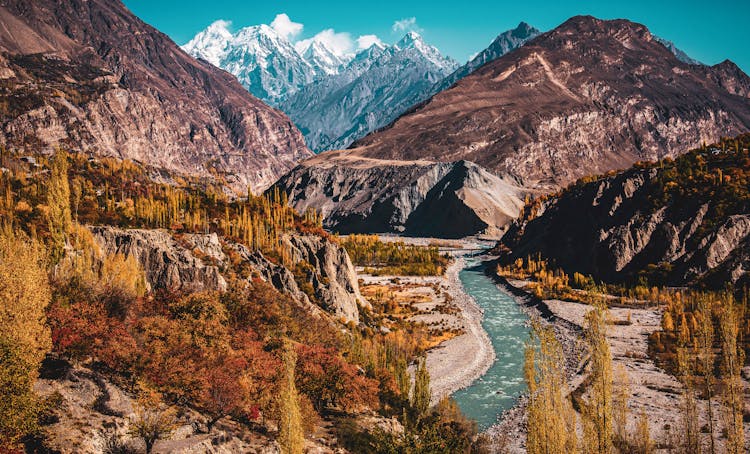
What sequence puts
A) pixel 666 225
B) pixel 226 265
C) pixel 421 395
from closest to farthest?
pixel 421 395, pixel 226 265, pixel 666 225

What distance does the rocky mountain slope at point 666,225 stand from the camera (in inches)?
3533

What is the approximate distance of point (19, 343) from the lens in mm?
22438

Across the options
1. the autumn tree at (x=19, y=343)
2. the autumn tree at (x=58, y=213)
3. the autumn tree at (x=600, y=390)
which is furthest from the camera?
the autumn tree at (x=58, y=213)

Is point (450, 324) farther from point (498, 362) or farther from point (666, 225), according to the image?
point (666, 225)

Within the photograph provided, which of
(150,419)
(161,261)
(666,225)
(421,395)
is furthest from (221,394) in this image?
(666,225)

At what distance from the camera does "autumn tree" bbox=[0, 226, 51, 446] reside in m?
20.1

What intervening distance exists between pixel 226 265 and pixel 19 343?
119 ft

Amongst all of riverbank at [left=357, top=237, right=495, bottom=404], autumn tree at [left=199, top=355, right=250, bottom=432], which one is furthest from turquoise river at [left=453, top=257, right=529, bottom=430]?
autumn tree at [left=199, top=355, right=250, bottom=432]

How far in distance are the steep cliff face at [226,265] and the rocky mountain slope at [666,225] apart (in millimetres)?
58052

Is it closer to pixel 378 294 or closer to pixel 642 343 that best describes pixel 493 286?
pixel 378 294

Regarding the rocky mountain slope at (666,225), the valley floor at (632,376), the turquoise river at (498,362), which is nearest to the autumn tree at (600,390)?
the valley floor at (632,376)

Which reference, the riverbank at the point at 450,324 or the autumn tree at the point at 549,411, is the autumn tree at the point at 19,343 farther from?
the riverbank at the point at 450,324

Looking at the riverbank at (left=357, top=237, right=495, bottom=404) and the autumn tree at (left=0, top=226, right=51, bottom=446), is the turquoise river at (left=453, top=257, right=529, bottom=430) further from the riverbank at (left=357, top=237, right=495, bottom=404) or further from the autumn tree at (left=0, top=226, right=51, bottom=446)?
the autumn tree at (left=0, top=226, right=51, bottom=446)

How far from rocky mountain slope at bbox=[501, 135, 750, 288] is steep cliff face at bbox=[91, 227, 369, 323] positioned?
5805 centimetres
